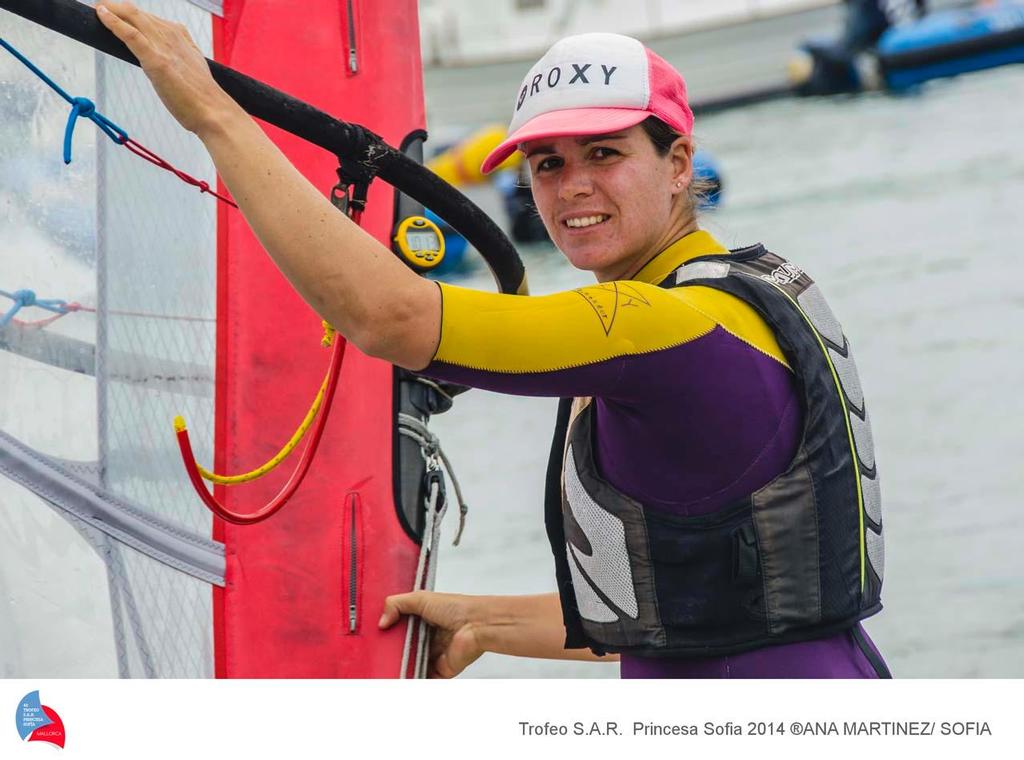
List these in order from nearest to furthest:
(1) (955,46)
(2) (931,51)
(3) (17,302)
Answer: (3) (17,302) → (1) (955,46) → (2) (931,51)

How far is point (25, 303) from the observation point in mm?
1551

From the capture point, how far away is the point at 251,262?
1.73 metres

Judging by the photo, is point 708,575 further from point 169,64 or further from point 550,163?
point 169,64

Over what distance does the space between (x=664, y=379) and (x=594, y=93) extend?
28cm

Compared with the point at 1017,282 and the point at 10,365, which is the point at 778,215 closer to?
the point at 1017,282

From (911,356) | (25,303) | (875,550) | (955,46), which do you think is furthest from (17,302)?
(955,46)

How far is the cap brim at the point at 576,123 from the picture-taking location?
4.04ft

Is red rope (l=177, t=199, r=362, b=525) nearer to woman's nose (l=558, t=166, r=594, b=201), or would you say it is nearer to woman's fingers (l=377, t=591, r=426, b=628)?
woman's nose (l=558, t=166, r=594, b=201)

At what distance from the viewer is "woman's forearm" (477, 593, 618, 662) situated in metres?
1.58

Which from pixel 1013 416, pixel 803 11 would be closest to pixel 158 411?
pixel 1013 416

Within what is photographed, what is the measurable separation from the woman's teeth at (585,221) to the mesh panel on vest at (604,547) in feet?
0.66

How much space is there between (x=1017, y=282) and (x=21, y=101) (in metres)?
6.28

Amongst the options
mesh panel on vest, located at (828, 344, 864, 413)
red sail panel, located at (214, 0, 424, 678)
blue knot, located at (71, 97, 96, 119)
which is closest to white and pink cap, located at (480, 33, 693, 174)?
mesh panel on vest, located at (828, 344, 864, 413)

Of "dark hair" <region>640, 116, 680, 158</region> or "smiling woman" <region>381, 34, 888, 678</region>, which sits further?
"dark hair" <region>640, 116, 680, 158</region>
